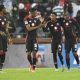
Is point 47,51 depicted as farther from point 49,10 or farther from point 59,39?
point 59,39

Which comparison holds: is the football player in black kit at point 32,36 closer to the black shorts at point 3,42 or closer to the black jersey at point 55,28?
the black jersey at point 55,28

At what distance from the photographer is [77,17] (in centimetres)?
2433

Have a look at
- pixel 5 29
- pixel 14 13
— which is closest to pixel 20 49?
pixel 14 13

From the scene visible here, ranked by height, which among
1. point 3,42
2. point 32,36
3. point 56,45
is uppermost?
point 32,36

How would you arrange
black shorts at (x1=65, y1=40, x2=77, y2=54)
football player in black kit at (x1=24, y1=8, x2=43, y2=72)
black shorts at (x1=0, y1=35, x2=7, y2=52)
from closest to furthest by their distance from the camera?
black shorts at (x1=65, y1=40, x2=77, y2=54) < black shorts at (x1=0, y1=35, x2=7, y2=52) < football player in black kit at (x1=24, y1=8, x2=43, y2=72)

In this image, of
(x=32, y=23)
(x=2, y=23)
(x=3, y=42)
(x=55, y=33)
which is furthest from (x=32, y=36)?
(x=2, y=23)

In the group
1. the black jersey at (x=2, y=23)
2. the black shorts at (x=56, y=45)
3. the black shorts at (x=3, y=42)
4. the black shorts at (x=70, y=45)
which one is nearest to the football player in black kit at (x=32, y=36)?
the black shorts at (x=56, y=45)

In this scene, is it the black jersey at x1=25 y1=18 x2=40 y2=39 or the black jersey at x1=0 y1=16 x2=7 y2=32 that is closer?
the black jersey at x1=0 y1=16 x2=7 y2=32

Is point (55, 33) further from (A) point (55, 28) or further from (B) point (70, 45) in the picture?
(B) point (70, 45)

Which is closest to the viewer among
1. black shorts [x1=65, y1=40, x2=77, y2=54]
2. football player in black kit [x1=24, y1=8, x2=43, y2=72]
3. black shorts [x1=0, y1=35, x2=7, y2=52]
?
black shorts [x1=65, y1=40, x2=77, y2=54]

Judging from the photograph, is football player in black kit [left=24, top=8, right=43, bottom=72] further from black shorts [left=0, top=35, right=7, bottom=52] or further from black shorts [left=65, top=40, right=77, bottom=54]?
black shorts [left=65, top=40, right=77, bottom=54]

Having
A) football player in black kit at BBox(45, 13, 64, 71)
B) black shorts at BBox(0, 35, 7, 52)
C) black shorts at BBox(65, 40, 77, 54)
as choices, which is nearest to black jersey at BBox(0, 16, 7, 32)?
black shorts at BBox(0, 35, 7, 52)

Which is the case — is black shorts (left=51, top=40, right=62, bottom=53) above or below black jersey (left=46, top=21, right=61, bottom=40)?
below

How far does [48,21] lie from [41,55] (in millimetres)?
A: 5017
